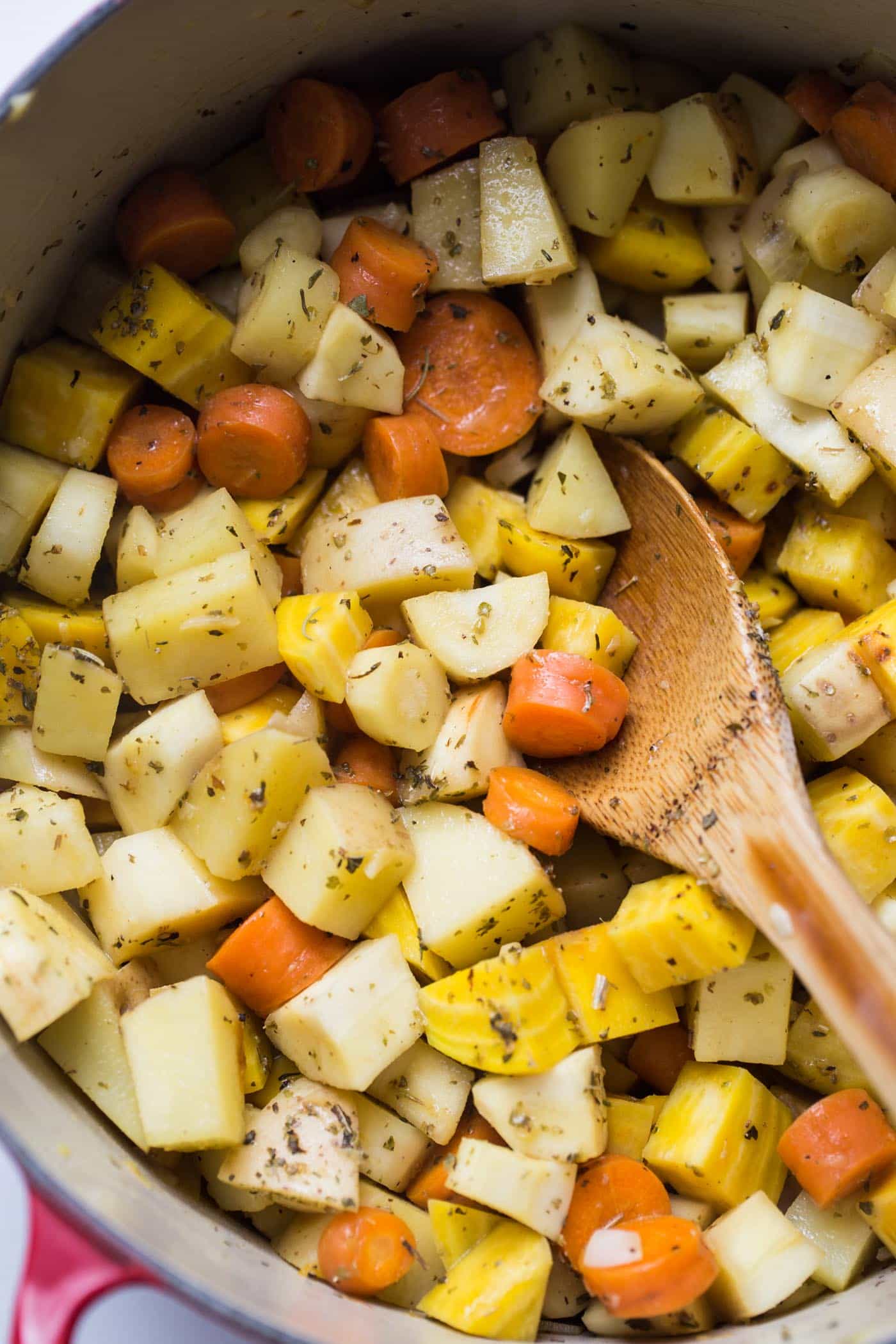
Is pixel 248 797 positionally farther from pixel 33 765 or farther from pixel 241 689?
pixel 33 765

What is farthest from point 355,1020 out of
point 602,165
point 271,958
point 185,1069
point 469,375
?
point 602,165

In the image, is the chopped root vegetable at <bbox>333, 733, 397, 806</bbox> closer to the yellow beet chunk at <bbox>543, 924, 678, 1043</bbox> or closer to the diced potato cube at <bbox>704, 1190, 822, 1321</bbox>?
the yellow beet chunk at <bbox>543, 924, 678, 1043</bbox>

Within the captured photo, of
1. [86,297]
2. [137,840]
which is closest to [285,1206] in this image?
[137,840]

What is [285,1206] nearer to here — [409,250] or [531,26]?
[409,250]

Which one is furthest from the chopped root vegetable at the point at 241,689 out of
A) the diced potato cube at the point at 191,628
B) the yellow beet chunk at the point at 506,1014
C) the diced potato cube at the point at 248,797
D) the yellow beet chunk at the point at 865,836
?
the yellow beet chunk at the point at 865,836

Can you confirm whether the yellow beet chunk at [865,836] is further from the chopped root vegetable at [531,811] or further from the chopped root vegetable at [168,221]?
the chopped root vegetable at [168,221]

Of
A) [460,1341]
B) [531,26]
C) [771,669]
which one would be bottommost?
[460,1341]
